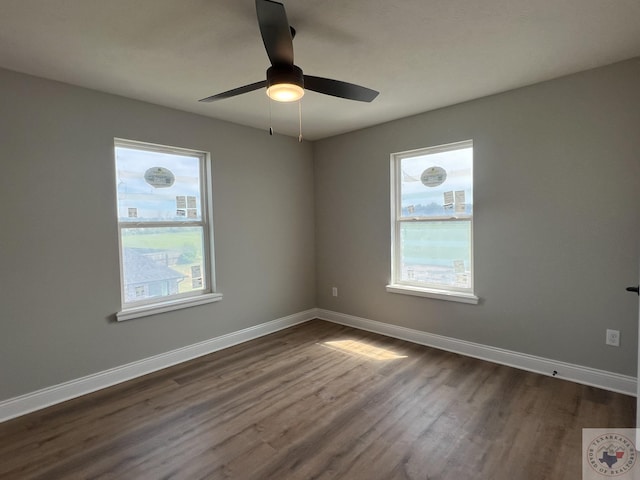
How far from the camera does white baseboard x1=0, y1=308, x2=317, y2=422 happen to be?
2437 millimetres

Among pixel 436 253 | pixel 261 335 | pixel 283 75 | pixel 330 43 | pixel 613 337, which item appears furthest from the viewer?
pixel 261 335

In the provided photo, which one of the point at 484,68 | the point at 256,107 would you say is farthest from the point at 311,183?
the point at 484,68

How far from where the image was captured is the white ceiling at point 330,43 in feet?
5.82

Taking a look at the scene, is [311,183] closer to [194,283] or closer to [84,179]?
[194,283]

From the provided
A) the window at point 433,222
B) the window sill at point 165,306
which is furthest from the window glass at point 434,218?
the window sill at point 165,306

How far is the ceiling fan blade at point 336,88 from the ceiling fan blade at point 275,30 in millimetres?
237

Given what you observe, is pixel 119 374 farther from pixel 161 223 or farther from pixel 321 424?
pixel 321 424

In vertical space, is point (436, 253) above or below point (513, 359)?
above

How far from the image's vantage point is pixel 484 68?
8.20 feet

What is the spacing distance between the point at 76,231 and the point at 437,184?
3.36m

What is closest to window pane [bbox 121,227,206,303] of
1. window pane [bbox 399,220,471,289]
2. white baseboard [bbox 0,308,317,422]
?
white baseboard [bbox 0,308,317,422]

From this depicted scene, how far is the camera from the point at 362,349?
355 cm

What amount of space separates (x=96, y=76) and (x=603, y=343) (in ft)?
14.5

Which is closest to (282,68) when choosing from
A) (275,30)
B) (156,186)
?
(275,30)
